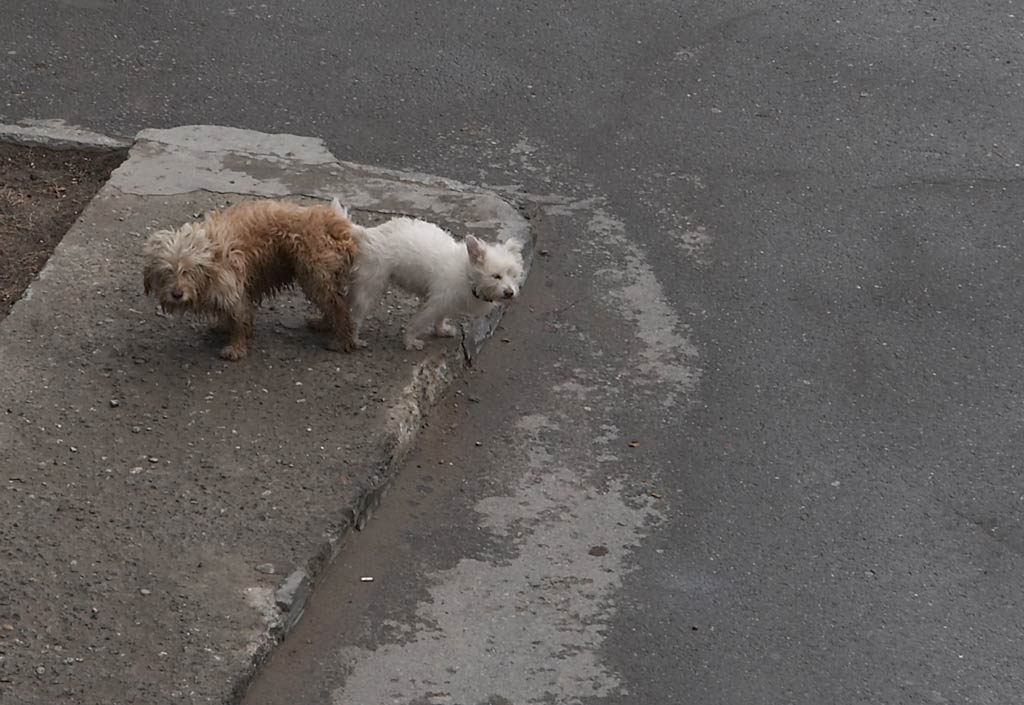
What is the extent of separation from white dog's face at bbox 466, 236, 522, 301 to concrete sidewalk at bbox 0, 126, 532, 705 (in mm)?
414

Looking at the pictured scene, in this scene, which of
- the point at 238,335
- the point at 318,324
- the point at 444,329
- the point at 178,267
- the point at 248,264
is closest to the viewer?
the point at 178,267

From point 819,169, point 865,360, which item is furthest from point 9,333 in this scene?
point 819,169

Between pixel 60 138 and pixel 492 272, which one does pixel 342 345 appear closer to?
pixel 492 272

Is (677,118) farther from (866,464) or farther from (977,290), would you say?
(866,464)

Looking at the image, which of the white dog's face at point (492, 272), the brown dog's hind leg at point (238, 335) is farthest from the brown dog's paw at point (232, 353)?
the white dog's face at point (492, 272)

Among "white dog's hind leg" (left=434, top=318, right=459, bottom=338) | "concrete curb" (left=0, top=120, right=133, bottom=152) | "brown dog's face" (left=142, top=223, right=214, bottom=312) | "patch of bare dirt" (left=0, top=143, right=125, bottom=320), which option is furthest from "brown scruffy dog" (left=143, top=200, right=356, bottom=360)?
"concrete curb" (left=0, top=120, right=133, bottom=152)

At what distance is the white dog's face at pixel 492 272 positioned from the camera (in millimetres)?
6672

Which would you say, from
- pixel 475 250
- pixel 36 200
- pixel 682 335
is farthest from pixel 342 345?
pixel 36 200

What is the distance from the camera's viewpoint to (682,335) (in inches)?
295

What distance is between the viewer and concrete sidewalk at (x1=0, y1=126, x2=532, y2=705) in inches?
204

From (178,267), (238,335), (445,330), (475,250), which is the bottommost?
(445,330)

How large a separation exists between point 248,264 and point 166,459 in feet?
3.10

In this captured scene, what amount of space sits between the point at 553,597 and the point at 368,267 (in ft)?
5.69

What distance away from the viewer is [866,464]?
6676 mm
